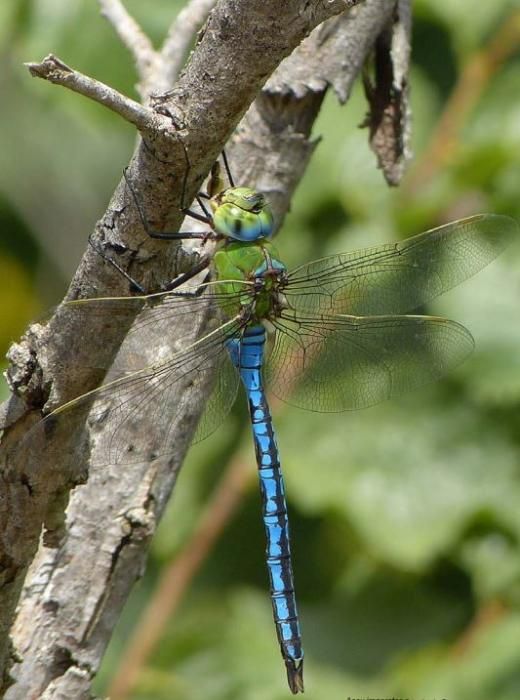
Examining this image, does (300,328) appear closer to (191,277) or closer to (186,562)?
(191,277)

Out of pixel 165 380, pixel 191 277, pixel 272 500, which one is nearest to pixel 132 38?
pixel 191 277

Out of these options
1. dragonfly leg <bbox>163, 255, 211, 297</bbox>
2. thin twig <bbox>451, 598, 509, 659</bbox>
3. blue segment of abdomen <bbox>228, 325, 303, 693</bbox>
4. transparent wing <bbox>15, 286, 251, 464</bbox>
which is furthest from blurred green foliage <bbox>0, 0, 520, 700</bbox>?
dragonfly leg <bbox>163, 255, 211, 297</bbox>

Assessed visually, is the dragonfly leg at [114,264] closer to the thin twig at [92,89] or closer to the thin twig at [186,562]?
the thin twig at [92,89]

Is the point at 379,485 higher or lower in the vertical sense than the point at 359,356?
higher

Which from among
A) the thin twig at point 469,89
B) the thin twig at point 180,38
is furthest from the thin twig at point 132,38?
the thin twig at point 469,89

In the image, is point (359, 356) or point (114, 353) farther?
point (359, 356)

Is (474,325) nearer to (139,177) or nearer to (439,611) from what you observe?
(439,611)

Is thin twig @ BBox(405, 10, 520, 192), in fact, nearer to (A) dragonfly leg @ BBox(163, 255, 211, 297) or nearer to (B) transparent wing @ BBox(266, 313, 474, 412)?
(B) transparent wing @ BBox(266, 313, 474, 412)
